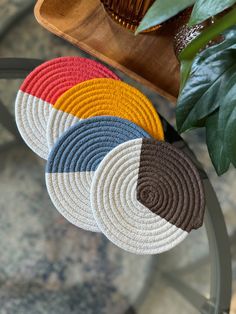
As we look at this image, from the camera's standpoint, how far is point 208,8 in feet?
1.63

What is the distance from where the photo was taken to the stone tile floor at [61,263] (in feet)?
2.77

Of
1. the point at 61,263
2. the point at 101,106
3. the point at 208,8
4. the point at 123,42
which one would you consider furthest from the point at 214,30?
the point at 61,263

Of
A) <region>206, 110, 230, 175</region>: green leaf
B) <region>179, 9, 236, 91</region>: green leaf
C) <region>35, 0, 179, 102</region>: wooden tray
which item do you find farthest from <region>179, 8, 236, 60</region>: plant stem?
<region>35, 0, 179, 102</region>: wooden tray

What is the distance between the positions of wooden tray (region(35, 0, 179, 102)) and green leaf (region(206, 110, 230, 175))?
0.19 metres

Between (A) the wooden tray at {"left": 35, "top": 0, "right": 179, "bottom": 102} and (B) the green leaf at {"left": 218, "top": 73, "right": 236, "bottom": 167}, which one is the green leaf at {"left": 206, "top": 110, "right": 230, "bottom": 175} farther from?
(A) the wooden tray at {"left": 35, "top": 0, "right": 179, "bottom": 102}

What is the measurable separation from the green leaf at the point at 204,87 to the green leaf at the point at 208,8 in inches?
5.6

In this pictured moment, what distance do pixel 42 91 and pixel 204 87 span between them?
242 millimetres

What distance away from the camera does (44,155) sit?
2.56 feet

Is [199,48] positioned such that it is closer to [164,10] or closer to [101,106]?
[164,10]

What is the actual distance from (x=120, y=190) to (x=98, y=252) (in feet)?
0.53

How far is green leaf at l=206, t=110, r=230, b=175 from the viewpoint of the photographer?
2.27 ft

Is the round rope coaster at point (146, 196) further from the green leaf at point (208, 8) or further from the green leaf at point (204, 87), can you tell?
the green leaf at point (208, 8)

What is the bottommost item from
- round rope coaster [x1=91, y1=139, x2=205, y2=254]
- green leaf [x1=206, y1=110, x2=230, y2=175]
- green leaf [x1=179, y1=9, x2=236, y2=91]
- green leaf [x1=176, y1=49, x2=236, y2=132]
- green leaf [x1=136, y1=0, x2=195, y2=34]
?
round rope coaster [x1=91, y1=139, x2=205, y2=254]

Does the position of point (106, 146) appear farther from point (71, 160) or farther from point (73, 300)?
point (73, 300)
